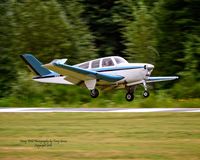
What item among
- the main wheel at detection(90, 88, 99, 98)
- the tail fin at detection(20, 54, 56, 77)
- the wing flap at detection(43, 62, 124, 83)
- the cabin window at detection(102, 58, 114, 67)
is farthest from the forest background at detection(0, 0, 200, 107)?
the cabin window at detection(102, 58, 114, 67)

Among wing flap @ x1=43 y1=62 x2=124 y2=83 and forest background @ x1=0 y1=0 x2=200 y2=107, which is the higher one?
wing flap @ x1=43 y1=62 x2=124 y2=83

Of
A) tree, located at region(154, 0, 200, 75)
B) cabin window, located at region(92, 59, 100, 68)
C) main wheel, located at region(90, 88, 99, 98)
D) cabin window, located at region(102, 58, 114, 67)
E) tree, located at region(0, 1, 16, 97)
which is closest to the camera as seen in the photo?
cabin window, located at region(102, 58, 114, 67)

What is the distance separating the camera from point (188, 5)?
40.0 meters

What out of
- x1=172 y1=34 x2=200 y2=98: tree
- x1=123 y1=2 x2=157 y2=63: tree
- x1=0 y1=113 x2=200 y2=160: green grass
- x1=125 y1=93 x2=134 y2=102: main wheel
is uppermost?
x1=0 y1=113 x2=200 y2=160: green grass

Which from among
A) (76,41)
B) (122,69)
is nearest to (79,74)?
(122,69)

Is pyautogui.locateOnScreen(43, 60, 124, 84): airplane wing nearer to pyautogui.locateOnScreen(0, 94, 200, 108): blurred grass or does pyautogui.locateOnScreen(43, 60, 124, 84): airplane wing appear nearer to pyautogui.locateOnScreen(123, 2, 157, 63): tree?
pyautogui.locateOnScreen(0, 94, 200, 108): blurred grass

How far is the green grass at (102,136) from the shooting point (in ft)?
44.9

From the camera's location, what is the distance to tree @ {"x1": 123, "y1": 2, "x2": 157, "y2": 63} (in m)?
41.8

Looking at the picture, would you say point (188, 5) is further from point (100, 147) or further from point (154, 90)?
point (100, 147)

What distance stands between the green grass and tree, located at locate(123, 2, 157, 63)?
19565 mm

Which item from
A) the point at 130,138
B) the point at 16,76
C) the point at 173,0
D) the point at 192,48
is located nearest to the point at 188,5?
the point at 173,0

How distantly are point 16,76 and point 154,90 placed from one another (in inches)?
334

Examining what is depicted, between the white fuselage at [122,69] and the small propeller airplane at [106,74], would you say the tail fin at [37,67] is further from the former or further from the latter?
the white fuselage at [122,69]

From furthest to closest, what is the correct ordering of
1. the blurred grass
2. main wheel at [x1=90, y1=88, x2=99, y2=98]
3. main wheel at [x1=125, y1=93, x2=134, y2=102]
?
main wheel at [x1=90, y1=88, x2=99, y2=98] < main wheel at [x1=125, y1=93, x2=134, y2=102] < the blurred grass
